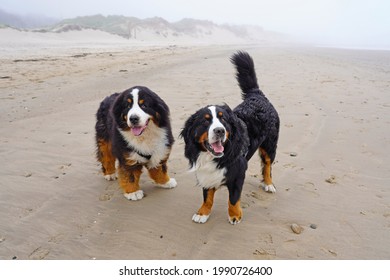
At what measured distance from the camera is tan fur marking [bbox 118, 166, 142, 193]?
134 inches

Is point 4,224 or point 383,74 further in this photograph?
point 383,74

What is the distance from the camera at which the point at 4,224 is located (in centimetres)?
289

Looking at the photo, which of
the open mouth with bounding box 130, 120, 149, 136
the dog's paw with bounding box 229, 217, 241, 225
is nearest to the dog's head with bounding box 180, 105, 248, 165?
the open mouth with bounding box 130, 120, 149, 136

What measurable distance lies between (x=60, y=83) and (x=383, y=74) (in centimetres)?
1104

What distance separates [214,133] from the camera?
8.47 ft

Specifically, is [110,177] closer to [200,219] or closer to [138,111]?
[138,111]

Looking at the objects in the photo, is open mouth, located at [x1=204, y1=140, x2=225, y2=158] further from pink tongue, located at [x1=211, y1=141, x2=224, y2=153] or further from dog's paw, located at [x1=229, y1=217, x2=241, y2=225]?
dog's paw, located at [x1=229, y1=217, x2=241, y2=225]

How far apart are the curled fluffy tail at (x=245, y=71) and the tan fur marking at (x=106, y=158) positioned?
1846mm

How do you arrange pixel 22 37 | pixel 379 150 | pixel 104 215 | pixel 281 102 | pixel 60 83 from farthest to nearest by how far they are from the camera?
1. pixel 22 37
2. pixel 60 83
3. pixel 281 102
4. pixel 379 150
5. pixel 104 215

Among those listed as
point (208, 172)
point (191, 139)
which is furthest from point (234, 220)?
point (191, 139)

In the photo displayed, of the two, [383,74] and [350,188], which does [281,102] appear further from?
[383,74]

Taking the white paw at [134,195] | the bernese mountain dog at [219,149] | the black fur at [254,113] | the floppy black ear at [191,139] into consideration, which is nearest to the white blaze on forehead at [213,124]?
the bernese mountain dog at [219,149]

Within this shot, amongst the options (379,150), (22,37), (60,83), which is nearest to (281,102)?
(379,150)
